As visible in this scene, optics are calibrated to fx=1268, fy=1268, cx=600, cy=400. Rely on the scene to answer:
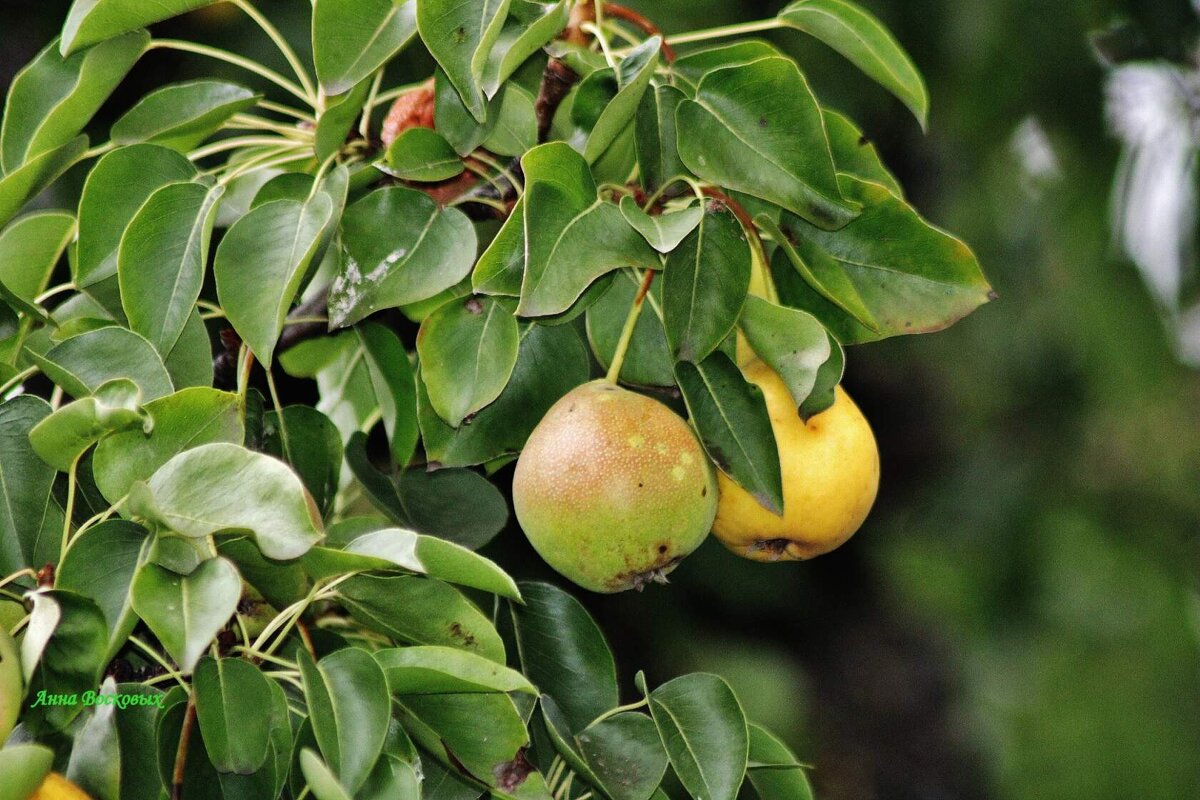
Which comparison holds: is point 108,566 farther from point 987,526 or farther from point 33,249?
point 987,526

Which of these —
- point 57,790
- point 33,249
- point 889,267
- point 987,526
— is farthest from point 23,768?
point 987,526

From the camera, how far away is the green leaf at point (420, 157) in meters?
1.09

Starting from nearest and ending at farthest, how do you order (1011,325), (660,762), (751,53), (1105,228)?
(660,762) → (751,53) → (1105,228) → (1011,325)

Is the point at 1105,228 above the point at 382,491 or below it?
below

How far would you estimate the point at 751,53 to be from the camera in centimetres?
116

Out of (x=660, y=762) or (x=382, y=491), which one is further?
(x=382, y=491)

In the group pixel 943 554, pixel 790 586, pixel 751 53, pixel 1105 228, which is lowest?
pixel 943 554

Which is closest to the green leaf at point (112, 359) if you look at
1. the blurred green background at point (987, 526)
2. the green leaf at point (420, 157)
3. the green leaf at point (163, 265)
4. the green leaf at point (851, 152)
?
the green leaf at point (163, 265)

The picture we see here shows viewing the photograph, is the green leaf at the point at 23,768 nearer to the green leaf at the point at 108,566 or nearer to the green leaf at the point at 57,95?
the green leaf at the point at 108,566

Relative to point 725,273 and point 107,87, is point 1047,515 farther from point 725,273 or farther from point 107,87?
point 107,87

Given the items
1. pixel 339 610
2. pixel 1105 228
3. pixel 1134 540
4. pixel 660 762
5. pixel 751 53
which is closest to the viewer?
pixel 660 762

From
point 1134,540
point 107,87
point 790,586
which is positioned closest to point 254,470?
point 107,87

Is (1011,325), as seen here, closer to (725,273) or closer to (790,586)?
(790,586)

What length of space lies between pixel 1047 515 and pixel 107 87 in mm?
2737
